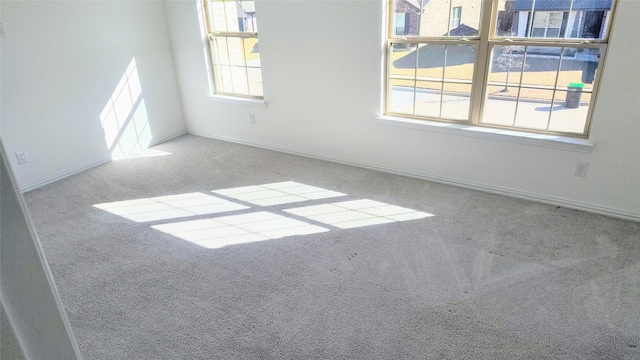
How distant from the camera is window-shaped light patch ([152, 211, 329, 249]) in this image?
118 inches

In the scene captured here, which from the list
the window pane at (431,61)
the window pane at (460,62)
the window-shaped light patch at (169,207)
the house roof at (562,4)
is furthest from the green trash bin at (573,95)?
the window-shaped light patch at (169,207)

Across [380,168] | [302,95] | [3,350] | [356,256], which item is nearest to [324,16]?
[302,95]

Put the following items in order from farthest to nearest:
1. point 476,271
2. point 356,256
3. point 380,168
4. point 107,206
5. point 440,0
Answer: point 380,168
point 107,206
point 440,0
point 356,256
point 476,271

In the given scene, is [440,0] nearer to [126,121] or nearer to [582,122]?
[582,122]

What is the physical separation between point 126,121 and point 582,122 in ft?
14.1

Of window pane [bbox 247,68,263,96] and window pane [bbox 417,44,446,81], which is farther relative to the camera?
window pane [bbox 247,68,263,96]

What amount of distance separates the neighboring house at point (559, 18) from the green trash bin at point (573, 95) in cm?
33

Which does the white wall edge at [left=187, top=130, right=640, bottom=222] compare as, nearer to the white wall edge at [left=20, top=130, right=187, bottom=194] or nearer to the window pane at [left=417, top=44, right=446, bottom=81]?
the window pane at [left=417, top=44, right=446, bottom=81]

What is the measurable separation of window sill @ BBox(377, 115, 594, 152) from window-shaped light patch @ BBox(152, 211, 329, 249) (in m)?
1.29

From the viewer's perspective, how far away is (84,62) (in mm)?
4051

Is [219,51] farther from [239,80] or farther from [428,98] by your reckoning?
[428,98]

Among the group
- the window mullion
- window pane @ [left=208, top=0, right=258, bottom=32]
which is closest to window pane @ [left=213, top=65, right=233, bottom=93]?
window pane @ [left=208, top=0, right=258, bottom=32]

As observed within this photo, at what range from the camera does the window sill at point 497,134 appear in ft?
10.0

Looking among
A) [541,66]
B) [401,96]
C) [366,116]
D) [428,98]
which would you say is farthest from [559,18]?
[366,116]
